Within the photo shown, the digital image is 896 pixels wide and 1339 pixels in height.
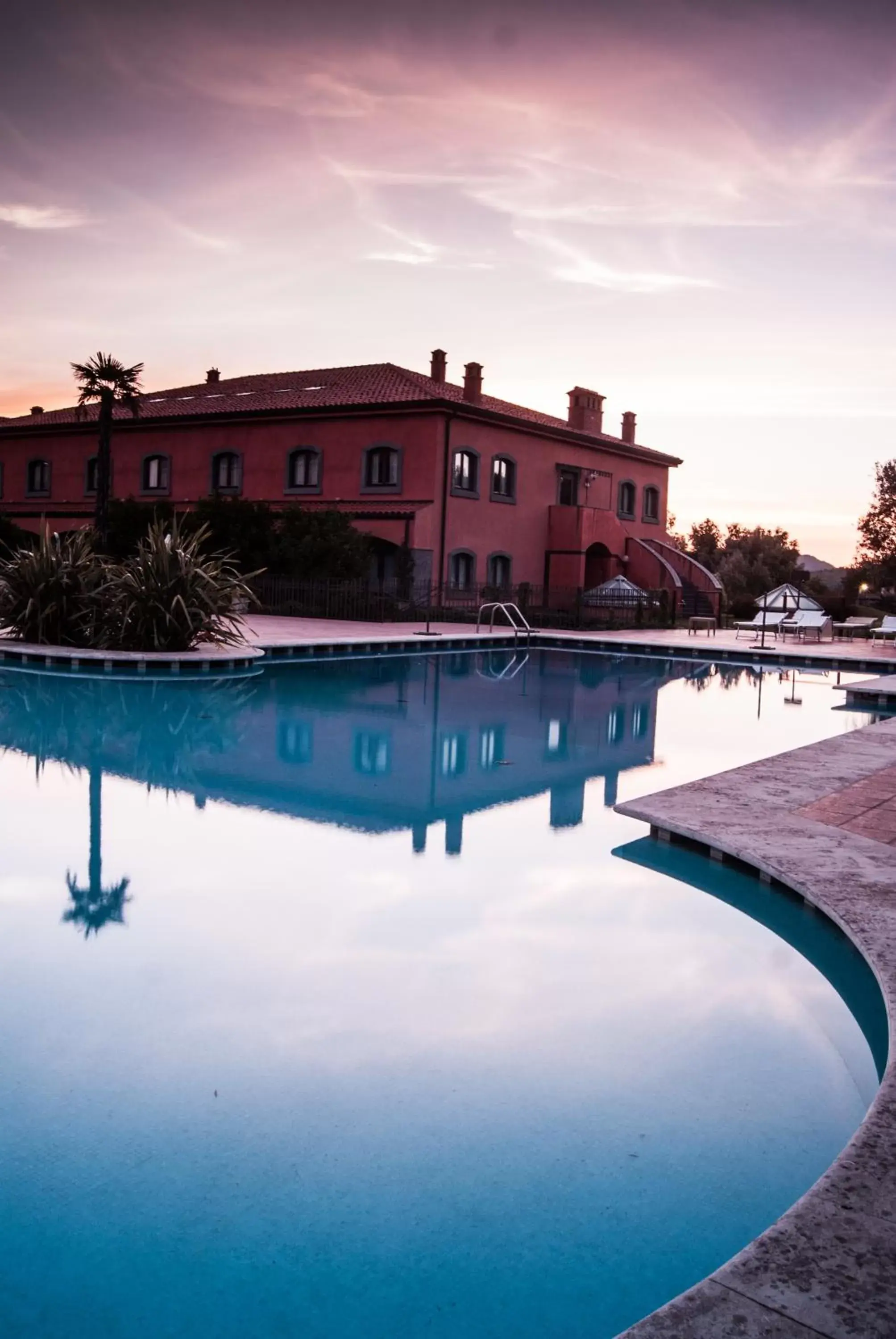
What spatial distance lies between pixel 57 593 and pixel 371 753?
871 cm

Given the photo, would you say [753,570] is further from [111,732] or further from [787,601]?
[111,732]

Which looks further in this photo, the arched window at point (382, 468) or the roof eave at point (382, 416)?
the arched window at point (382, 468)

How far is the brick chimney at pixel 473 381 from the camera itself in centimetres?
3100

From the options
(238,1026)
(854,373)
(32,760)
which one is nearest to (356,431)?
(854,373)

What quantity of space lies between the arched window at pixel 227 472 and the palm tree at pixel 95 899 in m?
26.9

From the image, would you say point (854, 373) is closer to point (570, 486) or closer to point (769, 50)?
point (570, 486)

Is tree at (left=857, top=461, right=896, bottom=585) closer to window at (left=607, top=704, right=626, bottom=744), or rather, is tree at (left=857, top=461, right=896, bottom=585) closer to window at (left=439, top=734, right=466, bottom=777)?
window at (left=607, top=704, right=626, bottom=744)

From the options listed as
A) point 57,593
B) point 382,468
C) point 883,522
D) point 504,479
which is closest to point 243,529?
point 382,468

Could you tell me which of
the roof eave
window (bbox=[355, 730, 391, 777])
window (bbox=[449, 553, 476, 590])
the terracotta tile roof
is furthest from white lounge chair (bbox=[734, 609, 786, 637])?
window (bbox=[355, 730, 391, 777])

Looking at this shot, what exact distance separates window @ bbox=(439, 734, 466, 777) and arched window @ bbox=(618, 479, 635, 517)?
26584 mm

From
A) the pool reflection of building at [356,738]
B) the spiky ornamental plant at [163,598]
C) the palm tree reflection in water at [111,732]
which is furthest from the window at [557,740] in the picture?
the spiky ornamental plant at [163,598]

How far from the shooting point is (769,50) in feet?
47.4

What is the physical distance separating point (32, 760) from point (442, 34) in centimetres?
1156

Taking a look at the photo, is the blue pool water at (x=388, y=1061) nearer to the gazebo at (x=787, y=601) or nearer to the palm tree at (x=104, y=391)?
the gazebo at (x=787, y=601)
